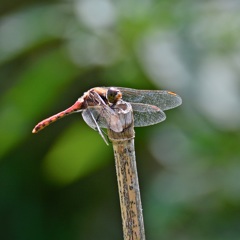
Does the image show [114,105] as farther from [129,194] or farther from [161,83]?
[161,83]

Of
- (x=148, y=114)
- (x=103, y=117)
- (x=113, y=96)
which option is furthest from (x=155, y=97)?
(x=113, y=96)

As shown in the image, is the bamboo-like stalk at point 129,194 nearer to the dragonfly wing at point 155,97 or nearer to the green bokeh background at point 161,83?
the dragonfly wing at point 155,97

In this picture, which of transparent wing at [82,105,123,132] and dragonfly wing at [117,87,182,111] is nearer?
transparent wing at [82,105,123,132]

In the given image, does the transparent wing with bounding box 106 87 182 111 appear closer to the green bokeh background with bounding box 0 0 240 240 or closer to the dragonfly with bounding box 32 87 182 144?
the dragonfly with bounding box 32 87 182 144

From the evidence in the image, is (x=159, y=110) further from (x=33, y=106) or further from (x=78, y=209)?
(x=78, y=209)

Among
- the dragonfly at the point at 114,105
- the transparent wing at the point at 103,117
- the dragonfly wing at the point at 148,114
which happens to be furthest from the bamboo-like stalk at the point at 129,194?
the dragonfly wing at the point at 148,114

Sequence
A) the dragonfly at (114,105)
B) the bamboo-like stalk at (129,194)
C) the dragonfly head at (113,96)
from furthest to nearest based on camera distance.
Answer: the dragonfly at (114,105)
the dragonfly head at (113,96)
the bamboo-like stalk at (129,194)

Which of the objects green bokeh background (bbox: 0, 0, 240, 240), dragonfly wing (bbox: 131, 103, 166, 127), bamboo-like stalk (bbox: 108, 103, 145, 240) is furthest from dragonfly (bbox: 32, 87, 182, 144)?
green bokeh background (bbox: 0, 0, 240, 240)
